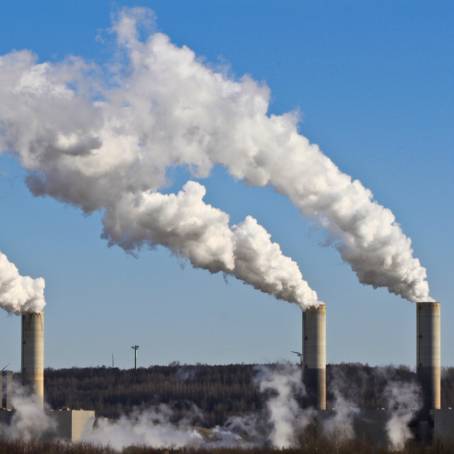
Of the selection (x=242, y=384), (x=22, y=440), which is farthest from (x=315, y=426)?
(x=242, y=384)

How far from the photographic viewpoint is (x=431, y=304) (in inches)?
3723

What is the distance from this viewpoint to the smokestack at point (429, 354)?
309 feet

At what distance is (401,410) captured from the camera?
9250 cm

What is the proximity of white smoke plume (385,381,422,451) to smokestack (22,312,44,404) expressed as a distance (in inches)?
875

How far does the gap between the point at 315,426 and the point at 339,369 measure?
168 ft

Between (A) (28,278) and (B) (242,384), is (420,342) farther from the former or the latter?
(B) (242,384)

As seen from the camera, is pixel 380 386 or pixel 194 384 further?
pixel 194 384

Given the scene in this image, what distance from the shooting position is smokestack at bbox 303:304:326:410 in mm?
98562

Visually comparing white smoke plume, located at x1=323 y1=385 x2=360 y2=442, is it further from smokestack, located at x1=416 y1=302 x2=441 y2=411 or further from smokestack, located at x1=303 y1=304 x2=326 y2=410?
smokestack, located at x1=416 y1=302 x2=441 y2=411

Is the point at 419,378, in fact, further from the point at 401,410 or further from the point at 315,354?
the point at 315,354

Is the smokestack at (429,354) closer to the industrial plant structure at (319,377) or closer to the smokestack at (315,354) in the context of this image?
the industrial plant structure at (319,377)

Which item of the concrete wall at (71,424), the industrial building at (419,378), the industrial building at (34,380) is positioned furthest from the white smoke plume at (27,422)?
the industrial building at (419,378)

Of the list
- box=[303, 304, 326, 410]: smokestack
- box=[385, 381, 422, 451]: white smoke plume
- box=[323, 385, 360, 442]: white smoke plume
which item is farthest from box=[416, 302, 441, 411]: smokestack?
box=[303, 304, 326, 410]: smokestack

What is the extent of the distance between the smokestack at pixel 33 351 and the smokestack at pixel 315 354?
1748cm
